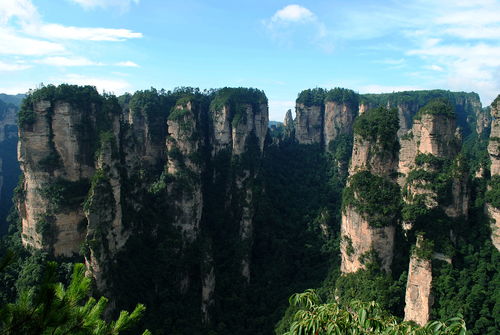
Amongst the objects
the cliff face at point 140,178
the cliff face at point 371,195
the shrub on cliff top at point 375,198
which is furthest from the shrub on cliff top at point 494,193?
the cliff face at point 140,178

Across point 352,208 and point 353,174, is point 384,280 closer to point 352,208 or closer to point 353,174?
point 352,208

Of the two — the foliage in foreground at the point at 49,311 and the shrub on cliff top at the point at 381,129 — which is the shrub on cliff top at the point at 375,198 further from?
the foliage in foreground at the point at 49,311

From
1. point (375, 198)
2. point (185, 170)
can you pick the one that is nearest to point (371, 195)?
point (375, 198)

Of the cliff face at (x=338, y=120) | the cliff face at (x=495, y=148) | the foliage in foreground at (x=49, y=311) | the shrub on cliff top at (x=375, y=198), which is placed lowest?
the shrub on cliff top at (x=375, y=198)

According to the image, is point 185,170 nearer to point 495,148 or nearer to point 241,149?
point 241,149

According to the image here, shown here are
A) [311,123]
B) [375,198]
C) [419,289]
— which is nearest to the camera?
[419,289]

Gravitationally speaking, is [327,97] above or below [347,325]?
above

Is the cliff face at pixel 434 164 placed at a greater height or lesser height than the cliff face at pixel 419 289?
greater

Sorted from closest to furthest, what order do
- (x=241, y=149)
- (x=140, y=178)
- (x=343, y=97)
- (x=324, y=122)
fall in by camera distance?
(x=140, y=178), (x=241, y=149), (x=343, y=97), (x=324, y=122)

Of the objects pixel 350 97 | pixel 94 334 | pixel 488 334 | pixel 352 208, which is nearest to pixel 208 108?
pixel 350 97
